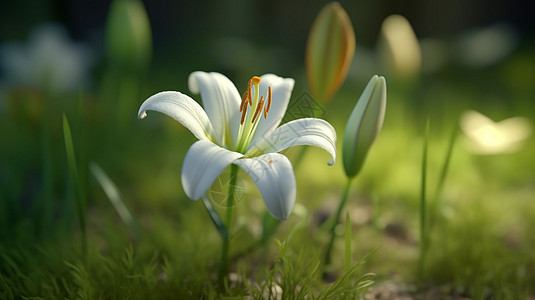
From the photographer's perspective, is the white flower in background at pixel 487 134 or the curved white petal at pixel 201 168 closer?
the curved white petal at pixel 201 168

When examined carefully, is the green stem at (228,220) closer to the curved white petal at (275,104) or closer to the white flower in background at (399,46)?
the curved white petal at (275,104)

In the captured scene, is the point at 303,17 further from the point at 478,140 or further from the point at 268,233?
the point at 268,233

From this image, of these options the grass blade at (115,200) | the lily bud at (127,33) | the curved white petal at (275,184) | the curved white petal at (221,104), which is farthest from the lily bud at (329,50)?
the lily bud at (127,33)

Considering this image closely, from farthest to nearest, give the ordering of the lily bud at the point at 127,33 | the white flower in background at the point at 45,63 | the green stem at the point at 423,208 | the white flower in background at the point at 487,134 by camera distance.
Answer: the white flower in background at the point at 45,63, the lily bud at the point at 127,33, the white flower in background at the point at 487,134, the green stem at the point at 423,208

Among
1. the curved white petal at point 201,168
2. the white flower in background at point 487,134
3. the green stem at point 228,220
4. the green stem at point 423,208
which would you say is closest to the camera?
the curved white petal at point 201,168

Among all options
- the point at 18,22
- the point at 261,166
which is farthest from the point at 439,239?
the point at 18,22
